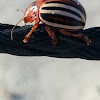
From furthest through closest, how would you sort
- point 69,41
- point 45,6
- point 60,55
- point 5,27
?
1. point 60,55
2. point 5,27
3. point 69,41
4. point 45,6

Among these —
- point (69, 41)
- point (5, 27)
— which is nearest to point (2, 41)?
point (5, 27)

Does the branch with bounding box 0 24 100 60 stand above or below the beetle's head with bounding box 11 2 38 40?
below

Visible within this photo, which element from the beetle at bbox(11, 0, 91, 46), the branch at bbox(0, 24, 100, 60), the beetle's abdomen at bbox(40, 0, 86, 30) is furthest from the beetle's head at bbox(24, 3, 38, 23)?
the branch at bbox(0, 24, 100, 60)

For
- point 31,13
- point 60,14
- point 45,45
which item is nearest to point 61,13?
point 60,14

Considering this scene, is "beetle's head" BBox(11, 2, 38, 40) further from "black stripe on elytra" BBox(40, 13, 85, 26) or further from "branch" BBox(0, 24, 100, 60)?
"branch" BBox(0, 24, 100, 60)

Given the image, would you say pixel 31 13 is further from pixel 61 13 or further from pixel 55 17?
pixel 61 13

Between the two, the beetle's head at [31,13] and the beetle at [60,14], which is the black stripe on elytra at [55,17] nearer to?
the beetle at [60,14]

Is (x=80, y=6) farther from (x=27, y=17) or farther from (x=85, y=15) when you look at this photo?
(x=27, y=17)

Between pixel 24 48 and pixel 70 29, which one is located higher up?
pixel 70 29

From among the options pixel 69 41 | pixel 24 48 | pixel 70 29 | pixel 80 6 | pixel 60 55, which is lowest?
pixel 60 55
